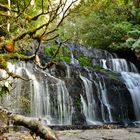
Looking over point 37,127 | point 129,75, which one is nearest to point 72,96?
point 129,75

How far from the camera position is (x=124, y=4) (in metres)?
24.9

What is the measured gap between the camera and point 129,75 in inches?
682

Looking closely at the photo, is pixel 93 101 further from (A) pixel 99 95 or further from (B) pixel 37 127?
(B) pixel 37 127

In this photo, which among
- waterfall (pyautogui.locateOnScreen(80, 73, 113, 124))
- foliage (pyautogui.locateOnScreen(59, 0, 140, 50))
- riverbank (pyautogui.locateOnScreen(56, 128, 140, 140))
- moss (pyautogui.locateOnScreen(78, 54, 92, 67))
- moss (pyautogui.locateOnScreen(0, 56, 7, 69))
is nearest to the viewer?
moss (pyautogui.locateOnScreen(0, 56, 7, 69))

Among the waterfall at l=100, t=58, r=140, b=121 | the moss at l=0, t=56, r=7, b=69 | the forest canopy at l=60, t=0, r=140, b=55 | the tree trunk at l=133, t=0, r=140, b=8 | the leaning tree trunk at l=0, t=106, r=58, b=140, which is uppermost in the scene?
the tree trunk at l=133, t=0, r=140, b=8

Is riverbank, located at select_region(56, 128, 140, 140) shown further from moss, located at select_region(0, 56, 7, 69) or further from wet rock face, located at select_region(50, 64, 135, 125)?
wet rock face, located at select_region(50, 64, 135, 125)

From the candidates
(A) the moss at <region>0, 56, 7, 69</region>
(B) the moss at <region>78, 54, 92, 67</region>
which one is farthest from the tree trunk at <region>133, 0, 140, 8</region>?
(A) the moss at <region>0, 56, 7, 69</region>

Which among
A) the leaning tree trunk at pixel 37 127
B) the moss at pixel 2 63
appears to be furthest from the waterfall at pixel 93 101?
the leaning tree trunk at pixel 37 127

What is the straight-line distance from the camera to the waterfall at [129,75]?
1504 centimetres

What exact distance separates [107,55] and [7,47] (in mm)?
17369

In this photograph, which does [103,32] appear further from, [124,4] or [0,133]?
[0,133]

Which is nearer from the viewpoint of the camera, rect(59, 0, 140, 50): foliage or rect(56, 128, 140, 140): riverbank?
rect(56, 128, 140, 140): riverbank

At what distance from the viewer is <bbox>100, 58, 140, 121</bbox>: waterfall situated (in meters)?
15.0

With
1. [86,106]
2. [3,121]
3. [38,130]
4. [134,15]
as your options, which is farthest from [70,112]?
[134,15]
